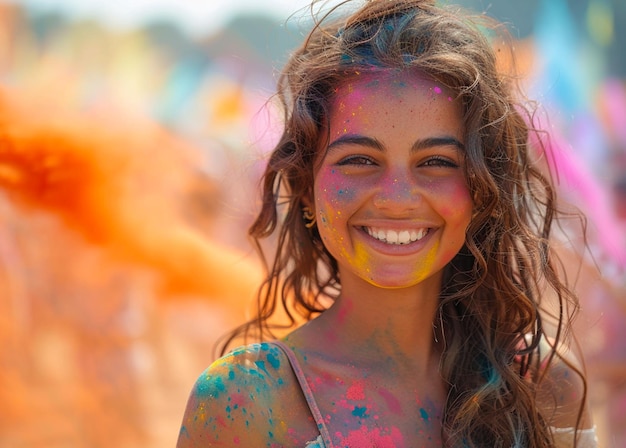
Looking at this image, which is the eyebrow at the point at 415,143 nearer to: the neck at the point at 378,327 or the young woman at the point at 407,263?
the young woman at the point at 407,263

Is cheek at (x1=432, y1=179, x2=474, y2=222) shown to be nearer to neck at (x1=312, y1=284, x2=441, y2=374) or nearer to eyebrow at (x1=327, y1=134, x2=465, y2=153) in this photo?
eyebrow at (x1=327, y1=134, x2=465, y2=153)

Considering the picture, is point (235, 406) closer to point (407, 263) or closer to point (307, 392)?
point (307, 392)

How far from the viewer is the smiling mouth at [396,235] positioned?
5.48 ft

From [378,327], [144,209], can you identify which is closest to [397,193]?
[378,327]

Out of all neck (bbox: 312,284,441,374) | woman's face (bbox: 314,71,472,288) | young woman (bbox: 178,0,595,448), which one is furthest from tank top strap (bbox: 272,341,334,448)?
woman's face (bbox: 314,71,472,288)

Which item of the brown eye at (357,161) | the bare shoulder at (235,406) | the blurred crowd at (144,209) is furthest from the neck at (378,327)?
the blurred crowd at (144,209)

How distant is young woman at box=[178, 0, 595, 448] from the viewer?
64.4 inches

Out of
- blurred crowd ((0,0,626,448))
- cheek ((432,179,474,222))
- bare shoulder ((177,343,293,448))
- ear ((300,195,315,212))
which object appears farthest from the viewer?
blurred crowd ((0,0,626,448))

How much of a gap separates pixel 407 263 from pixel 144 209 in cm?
264

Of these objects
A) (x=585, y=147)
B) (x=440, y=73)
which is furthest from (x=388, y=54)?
(x=585, y=147)

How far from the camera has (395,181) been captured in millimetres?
1635

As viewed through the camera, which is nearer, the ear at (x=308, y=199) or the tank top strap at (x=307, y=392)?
the tank top strap at (x=307, y=392)

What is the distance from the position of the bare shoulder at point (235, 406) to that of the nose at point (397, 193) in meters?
0.45

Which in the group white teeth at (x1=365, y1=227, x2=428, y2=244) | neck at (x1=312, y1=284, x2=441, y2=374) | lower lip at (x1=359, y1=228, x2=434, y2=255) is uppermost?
white teeth at (x1=365, y1=227, x2=428, y2=244)
